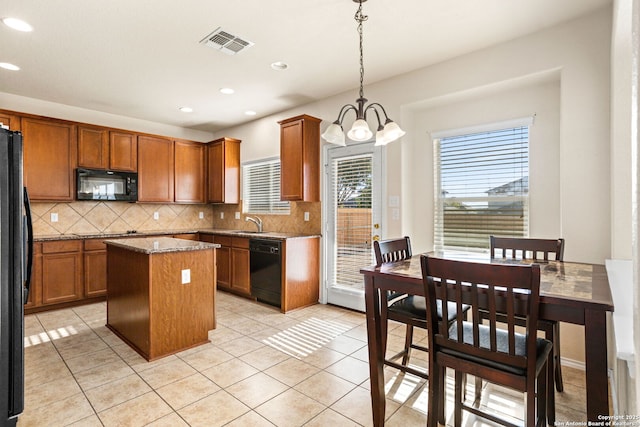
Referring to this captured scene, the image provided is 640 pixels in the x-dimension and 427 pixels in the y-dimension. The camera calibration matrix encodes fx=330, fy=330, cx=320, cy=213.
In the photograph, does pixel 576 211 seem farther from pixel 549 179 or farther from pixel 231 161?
pixel 231 161

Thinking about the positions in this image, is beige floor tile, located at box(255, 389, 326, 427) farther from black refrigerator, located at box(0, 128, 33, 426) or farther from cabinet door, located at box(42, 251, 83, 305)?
cabinet door, located at box(42, 251, 83, 305)

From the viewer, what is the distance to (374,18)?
8.53ft

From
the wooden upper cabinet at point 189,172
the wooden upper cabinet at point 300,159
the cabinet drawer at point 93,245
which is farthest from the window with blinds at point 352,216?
the cabinet drawer at point 93,245

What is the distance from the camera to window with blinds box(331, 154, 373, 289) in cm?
398

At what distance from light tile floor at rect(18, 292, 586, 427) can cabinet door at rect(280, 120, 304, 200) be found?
176 centimetres

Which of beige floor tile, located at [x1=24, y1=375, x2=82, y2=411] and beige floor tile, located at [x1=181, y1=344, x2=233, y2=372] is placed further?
beige floor tile, located at [x1=181, y1=344, x2=233, y2=372]

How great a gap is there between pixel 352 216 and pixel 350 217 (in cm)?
4

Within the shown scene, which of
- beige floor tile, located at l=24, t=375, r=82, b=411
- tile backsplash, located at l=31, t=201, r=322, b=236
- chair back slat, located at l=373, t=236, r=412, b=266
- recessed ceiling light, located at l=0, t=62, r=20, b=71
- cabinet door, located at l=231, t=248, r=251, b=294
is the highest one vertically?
recessed ceiling light, located at l=0, t=62, r=20, b=71

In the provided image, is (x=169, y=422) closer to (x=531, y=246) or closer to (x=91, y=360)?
(x=91, y=360)

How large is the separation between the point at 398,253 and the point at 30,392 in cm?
274

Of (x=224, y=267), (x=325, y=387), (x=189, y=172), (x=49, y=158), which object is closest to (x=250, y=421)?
(x=325, y=387)

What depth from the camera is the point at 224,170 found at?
5496 millimetres

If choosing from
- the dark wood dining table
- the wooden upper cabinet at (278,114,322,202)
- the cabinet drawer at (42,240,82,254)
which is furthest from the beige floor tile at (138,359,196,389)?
the cabinet drawer at (42,240,82,254)

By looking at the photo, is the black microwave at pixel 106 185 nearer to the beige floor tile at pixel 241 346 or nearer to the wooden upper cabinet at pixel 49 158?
the wooden upper cabinet at pixel 49 158
